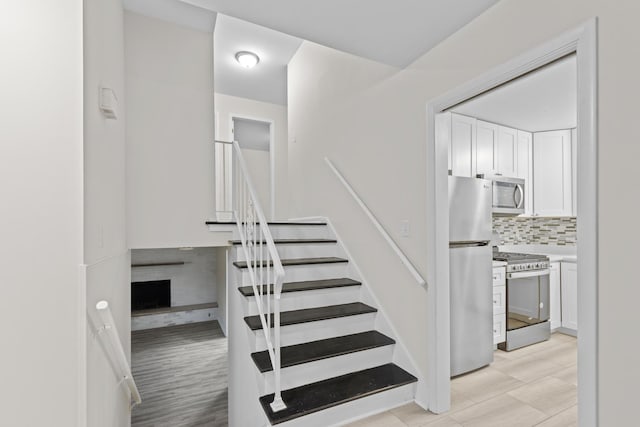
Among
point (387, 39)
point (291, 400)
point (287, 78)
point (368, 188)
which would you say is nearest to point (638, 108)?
point (387, 39)

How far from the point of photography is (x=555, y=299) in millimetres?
3617

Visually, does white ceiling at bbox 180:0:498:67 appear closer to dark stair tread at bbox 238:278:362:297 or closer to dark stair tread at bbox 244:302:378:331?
dark stair tread at bbox 238:278:362:297

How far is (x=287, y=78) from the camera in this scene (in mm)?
4945

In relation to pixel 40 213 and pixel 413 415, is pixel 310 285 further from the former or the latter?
pixel 40 213

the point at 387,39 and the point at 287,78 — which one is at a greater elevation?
the point at 287,78

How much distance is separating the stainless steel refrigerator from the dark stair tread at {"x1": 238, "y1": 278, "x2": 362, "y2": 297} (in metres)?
0.89

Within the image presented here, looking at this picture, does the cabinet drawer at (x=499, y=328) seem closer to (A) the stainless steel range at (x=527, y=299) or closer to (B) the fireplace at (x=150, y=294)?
(A) the stainless steel range at (x=527, y=299)

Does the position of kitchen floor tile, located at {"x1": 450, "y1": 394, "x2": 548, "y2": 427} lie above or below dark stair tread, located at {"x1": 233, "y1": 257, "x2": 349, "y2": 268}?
below

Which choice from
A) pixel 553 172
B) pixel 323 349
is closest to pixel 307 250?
pixel 323 349

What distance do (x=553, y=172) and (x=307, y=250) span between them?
3423 mm

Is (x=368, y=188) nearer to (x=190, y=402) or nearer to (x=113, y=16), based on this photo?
(x=113, y=16)

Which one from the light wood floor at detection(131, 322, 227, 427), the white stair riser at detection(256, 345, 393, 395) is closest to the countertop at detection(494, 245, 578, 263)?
the white stair riser at detection(256, 345, 393, 395)

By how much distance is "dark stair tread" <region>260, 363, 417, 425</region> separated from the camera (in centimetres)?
171

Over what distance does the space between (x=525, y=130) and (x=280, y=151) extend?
13.3 feet
